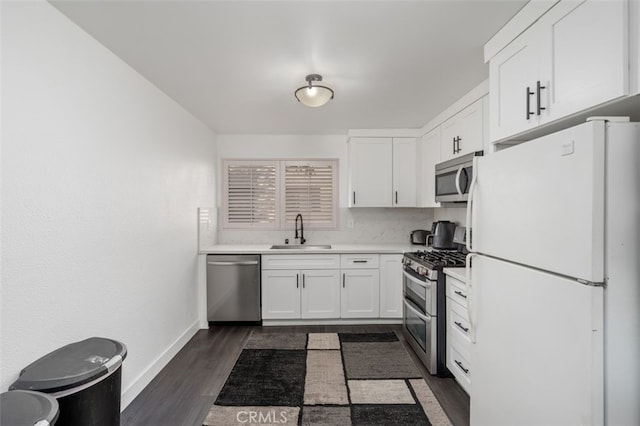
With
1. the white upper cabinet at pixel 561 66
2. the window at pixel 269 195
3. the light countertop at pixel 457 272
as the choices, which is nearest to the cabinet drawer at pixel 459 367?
the light countertop at pixel 457 272

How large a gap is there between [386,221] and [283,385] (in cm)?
254

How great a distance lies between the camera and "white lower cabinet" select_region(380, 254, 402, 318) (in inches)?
139

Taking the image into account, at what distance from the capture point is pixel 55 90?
5.10ft

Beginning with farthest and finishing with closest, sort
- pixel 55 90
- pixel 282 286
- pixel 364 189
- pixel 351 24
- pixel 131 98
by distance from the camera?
pixel 364 189 < pixel 282 286 < pixel 131 98 < pixel 351 24 < pixel 55 90

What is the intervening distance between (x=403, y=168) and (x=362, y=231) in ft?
3.37

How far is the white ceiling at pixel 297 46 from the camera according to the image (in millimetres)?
1551

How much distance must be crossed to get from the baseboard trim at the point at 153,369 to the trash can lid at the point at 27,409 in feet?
3.54

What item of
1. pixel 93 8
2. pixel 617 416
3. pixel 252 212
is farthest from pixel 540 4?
pixel 252 212

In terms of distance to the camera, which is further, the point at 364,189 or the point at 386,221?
the point at 386,221

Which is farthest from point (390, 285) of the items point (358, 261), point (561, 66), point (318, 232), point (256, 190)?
point (561, 66)

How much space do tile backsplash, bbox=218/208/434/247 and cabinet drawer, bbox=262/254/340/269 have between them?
644 mm

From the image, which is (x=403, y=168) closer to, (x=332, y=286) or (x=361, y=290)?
(x=361, y=290)

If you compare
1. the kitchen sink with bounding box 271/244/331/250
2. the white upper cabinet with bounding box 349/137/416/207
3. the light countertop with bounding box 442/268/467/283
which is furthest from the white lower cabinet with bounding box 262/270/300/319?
the light countertop with bounding box 442/268/467/283

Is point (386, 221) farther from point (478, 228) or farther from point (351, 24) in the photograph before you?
point (351, 24)
